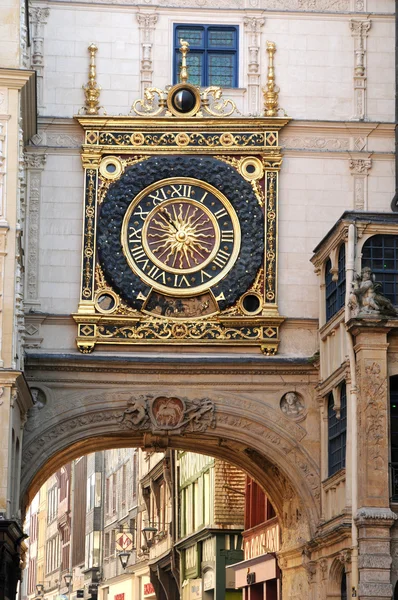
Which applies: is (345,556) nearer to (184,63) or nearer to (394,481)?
(394,481)

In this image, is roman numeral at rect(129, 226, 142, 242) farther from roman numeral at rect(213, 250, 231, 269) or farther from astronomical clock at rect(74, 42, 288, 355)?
roman numeral at rect(213, 250, 231, 269)

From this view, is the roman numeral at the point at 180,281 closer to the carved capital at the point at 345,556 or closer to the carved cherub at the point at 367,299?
the carved cherub at the point at 367,299

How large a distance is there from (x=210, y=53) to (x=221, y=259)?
4.24 metres

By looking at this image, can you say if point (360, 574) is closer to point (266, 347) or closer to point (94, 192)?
point (266, 347)

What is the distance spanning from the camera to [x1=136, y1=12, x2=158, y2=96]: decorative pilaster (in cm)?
3078

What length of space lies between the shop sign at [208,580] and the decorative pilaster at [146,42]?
14.8 m

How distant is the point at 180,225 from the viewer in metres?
30.2

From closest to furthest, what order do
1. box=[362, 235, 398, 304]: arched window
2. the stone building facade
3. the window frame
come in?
the stone building facade → box=[362, 235, 398, 304]: arched window → the window frame

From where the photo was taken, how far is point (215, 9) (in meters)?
31.2

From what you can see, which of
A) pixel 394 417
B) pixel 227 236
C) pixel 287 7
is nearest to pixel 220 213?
pixel 227 236

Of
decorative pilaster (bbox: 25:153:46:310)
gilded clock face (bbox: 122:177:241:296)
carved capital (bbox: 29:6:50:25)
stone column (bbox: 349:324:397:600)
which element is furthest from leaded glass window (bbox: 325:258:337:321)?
carved capital (bbox: 29:6:50:25)

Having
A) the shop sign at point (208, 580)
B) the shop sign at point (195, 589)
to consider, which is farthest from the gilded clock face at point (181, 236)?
the shop sign at point (195, 589)

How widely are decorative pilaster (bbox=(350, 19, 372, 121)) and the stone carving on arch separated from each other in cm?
615

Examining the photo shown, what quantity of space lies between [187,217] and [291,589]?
7724 mm
